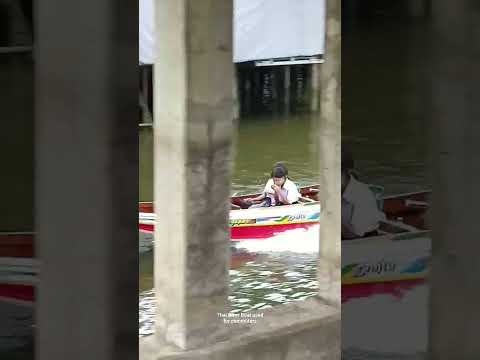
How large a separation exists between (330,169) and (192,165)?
6.47ft

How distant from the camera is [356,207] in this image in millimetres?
2662

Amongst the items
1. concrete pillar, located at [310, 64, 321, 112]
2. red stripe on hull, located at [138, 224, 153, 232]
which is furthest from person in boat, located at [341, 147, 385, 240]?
concrete pillar, located at [310, 64, 321, 112]

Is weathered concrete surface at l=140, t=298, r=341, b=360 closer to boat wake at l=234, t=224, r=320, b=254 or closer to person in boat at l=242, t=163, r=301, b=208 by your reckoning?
boat wake at l=234, t=224, r=320, b=254

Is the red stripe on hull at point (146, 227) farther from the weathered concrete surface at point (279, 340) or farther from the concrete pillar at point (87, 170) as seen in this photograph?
the concrete pillar at point (87, 170)

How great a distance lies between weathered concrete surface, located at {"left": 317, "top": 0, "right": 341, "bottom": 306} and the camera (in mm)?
7840

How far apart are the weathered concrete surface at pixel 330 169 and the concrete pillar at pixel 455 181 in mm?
5355

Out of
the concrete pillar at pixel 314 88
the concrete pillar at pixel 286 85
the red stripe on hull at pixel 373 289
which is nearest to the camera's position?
the red stripe on hull at pixel 373 289

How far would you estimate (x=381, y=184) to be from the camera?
2688 millimetres

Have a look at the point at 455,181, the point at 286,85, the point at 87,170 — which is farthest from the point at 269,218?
the point at 286,85

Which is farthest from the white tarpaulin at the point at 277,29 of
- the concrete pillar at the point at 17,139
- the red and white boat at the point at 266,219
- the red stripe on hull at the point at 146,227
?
the concrete pillar at the point at 17,139

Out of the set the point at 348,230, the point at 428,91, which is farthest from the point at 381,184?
the point at 428,91

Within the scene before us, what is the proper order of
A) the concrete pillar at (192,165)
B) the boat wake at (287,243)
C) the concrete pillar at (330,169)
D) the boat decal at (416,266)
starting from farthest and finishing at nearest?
the boat wake at (287,243) < the concrete pillar at (330,169) < the concrete pillar at (192,165) < the boat decal at (416,266)

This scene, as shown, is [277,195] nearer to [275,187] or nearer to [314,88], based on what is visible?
[275,187]

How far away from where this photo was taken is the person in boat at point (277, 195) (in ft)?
48.0
